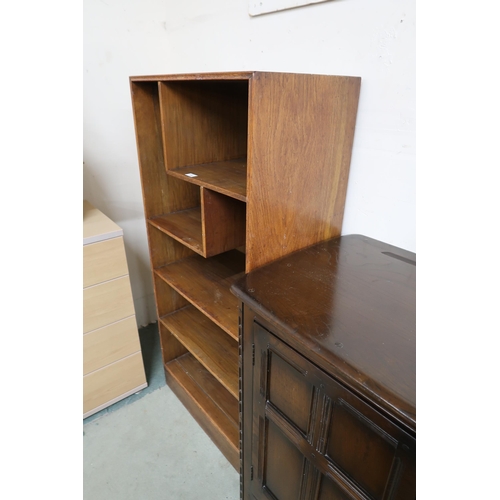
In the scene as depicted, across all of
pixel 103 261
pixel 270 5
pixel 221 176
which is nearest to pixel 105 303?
pixel 103 261

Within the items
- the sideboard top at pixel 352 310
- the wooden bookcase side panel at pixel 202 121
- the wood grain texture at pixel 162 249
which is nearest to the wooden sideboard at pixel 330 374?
the sideboard top at pixel 352 310

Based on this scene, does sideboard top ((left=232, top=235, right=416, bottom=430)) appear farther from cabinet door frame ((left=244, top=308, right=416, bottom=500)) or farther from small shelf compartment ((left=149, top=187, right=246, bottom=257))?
small shelf compartment ((left=149, top=187, right=246, bottom=257))

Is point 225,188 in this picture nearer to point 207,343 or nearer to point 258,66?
point 258,66

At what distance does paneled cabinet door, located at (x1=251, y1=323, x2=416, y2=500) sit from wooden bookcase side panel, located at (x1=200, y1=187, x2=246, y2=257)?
0.39m

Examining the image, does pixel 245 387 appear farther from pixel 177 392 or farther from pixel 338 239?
pixel 177 392

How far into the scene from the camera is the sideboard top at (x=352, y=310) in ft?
1.72

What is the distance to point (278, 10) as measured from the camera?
1.07 metres

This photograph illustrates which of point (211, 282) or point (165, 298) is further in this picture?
point (165, 298)

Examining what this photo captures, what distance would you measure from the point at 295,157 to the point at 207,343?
0.96 m

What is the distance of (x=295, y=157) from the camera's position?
82 cm

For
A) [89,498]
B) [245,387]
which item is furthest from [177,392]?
[245,387]

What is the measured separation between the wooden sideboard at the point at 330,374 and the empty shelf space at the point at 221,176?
0.23m

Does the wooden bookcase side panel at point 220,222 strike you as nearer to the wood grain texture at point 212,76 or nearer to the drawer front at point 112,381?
the wood grain texture at point 212,76

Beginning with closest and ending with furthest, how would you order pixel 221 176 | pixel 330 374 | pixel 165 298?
1. pixel 330 374
2. pixel 221 176
3. pixel 165 298
